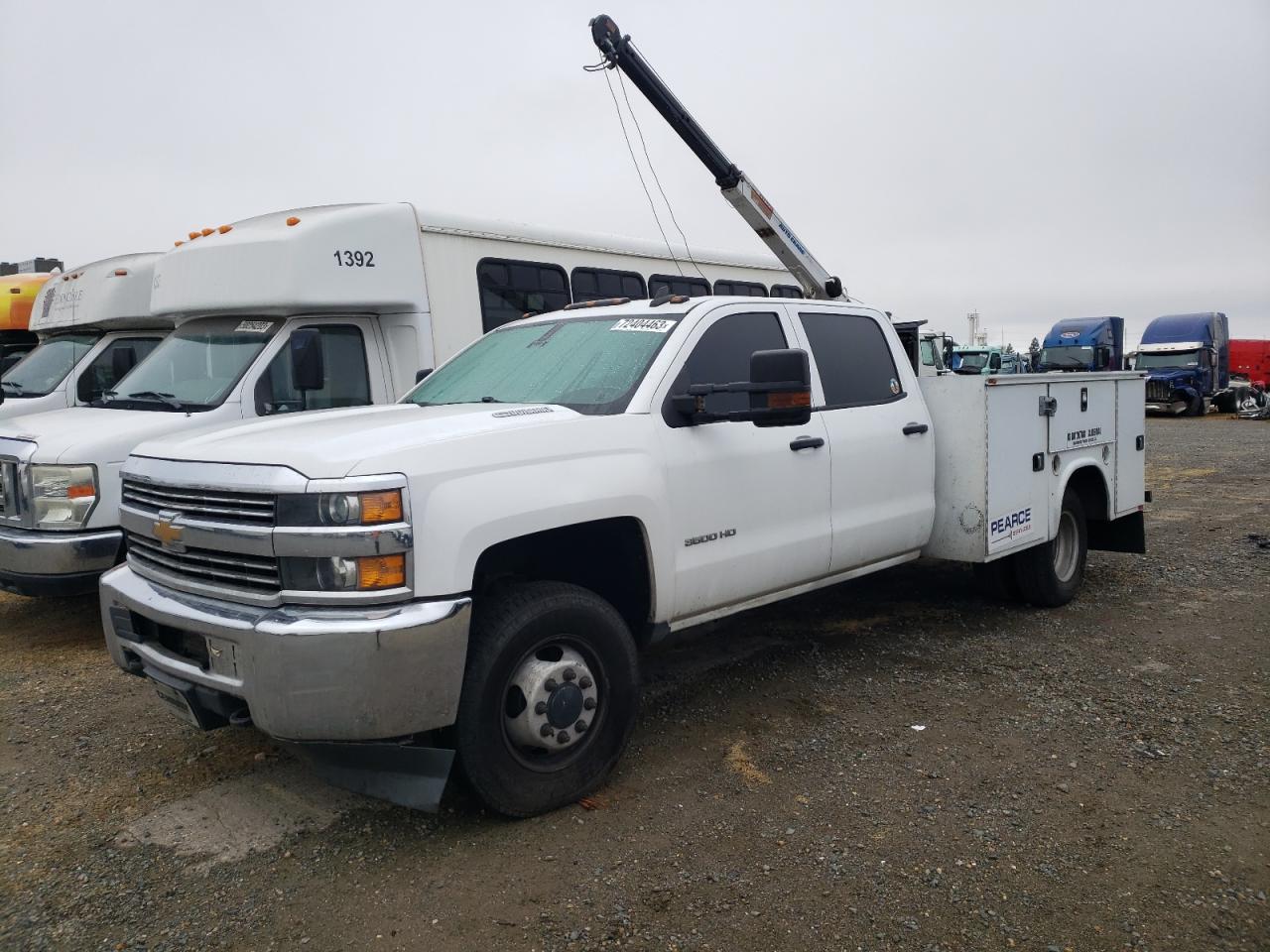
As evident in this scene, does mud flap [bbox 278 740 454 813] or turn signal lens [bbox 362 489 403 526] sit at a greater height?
turn signal lens [bbox 362 489 403 526]

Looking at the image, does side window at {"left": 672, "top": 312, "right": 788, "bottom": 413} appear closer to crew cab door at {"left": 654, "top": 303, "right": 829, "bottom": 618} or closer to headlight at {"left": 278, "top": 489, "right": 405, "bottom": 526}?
crew cab door at {"left": 654, "top": 303, "right": 829, "bottom": 618}

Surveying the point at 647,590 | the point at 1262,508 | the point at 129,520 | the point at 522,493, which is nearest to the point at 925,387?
the point at 647,590

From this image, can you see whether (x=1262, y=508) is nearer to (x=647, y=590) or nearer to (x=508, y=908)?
(x=647, y=590)

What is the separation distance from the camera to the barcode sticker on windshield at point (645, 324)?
14.5 feet

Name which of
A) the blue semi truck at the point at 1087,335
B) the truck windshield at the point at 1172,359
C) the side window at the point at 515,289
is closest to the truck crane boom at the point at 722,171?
the side window at the point at 515,289

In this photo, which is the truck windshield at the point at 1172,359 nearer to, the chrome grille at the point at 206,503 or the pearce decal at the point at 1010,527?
the pearce decal at the point at 1010,527

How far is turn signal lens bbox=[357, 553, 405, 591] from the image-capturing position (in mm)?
3115

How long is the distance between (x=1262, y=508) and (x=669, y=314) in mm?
9153

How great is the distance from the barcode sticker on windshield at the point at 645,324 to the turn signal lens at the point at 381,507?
1.71 meters

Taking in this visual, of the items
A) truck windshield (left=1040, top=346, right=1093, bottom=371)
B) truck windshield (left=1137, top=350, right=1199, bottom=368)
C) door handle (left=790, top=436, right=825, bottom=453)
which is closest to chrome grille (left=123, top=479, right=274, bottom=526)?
door handle (left=790, top=436, right=825, bottom=453)

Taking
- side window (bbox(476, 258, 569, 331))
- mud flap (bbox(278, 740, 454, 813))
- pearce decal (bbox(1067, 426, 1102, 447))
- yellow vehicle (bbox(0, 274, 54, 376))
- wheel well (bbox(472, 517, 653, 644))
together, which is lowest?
mud flap (bbox(278, 740, 454, 813))

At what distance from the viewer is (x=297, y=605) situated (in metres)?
3.16

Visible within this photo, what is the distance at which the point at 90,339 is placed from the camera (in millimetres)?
10203

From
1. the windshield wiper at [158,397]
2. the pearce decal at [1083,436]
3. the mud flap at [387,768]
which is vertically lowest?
the mud flap at [387,768]
